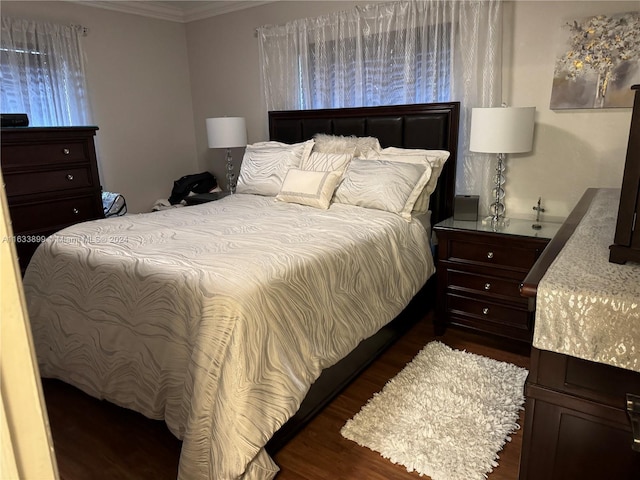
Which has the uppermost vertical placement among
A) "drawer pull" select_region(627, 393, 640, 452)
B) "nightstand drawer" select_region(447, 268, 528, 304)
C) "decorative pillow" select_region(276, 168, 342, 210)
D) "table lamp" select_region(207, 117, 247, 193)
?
"table lamp" select_region(207, 117, 247, 193)

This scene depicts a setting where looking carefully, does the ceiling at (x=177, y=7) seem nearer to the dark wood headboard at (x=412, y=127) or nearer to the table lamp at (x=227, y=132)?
the table lamp at (x=227, y=132)

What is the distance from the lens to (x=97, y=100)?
12.8 ft

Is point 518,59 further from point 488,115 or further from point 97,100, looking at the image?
point 97,100

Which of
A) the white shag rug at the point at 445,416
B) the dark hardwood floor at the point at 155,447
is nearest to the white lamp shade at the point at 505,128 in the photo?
the white shag rug at the point at 445,416

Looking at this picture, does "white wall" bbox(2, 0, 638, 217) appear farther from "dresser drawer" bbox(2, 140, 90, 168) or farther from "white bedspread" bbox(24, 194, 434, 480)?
"white bedspread" bbox(24, 194, 434, 480)

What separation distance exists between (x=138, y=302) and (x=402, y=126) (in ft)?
7.31

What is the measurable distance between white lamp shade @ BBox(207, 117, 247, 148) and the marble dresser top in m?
3.30

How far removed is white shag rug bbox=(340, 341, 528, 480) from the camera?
5.64ft

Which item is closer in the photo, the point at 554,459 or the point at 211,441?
the point at 554,459

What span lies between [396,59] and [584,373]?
9.28ft

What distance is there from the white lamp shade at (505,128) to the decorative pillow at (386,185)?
0.40m

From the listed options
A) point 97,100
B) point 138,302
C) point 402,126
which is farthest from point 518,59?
point 97,100

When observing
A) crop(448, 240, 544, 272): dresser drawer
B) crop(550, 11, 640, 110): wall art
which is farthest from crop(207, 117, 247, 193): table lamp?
crop(550, 11, 640, 110): wall art

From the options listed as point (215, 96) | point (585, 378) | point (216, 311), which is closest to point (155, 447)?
point (216, 311)
